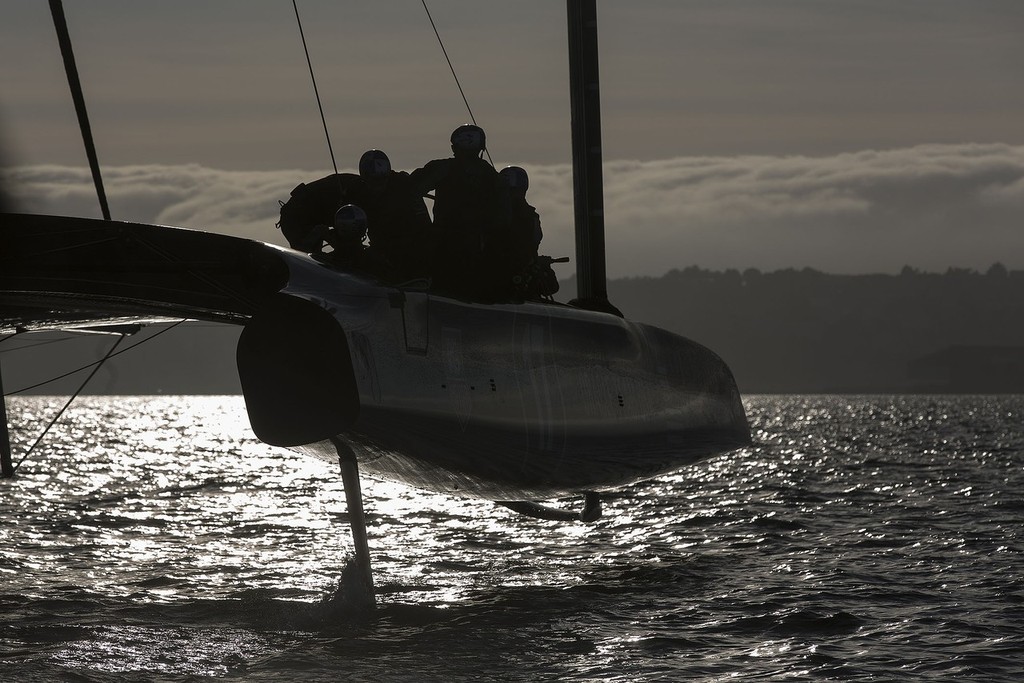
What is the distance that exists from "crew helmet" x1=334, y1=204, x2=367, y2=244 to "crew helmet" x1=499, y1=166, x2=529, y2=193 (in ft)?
8.91

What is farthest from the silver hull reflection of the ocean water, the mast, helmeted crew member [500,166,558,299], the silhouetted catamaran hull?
the mast

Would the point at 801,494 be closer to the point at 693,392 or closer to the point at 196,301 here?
the point at 693,392

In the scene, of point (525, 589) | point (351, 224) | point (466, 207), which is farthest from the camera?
point (525, 589)

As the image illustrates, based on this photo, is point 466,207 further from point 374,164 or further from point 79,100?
point 79,100

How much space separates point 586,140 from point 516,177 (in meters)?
3.58

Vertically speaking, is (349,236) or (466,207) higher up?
(466,207)

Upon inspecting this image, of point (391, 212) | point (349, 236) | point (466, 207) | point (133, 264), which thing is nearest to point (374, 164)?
point (391, 212)

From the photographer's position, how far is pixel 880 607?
570 inches

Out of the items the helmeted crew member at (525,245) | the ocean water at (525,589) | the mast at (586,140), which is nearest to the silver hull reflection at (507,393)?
the helmeted crew member at (525,245)

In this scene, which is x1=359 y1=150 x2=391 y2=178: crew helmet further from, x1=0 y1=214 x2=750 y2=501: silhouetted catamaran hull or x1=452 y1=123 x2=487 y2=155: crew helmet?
x1=0 y1=214 x2=750 y2=501: silhouetted catamaran hull

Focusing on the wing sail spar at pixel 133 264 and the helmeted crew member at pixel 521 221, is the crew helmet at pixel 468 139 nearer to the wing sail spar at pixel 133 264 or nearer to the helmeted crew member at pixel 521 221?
the helmeted crew member at pixel 521 221

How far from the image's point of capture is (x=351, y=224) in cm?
1136

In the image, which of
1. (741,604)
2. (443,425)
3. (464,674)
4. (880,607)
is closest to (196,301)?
(443,425)

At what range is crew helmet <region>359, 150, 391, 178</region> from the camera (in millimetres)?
12914
